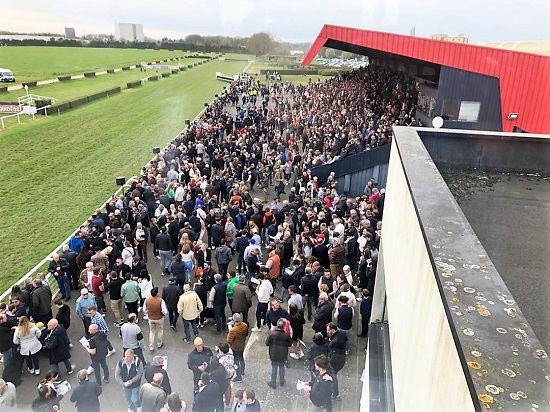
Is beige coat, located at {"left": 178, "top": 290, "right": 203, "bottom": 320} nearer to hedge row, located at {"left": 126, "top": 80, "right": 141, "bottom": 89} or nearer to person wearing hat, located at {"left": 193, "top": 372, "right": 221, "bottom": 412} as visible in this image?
person wearing hat, located at {"left": 193, "top": 372, "right": 221, "bottom": 412}

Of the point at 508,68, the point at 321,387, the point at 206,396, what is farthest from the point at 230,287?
the point at 508,68

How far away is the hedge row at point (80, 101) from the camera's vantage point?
3238cm

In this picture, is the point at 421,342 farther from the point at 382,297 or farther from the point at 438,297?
the point at 382,297

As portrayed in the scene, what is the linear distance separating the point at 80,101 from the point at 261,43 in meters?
15.4

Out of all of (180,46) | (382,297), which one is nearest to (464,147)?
(382,297)

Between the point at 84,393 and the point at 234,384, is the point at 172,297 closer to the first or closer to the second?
the point at 234,384

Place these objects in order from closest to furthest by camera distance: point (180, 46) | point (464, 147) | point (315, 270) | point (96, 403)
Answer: point (96, 403), point (464, 147), point (315, 270), point (180, 46)

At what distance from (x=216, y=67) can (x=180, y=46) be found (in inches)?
237

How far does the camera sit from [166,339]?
717cm

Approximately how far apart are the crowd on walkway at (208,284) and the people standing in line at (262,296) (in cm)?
2

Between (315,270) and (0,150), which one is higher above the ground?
(315,270)

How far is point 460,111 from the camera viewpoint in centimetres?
1385

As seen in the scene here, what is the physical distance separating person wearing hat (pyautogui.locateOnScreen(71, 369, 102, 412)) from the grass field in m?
45.3

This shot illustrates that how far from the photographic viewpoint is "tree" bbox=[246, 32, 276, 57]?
109ft
